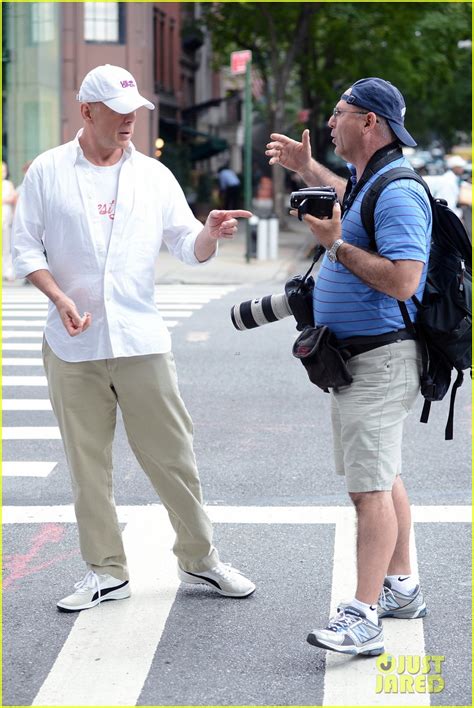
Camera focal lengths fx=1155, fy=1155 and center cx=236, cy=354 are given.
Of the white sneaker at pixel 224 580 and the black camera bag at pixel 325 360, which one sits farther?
the white sneaker at pixel 224 580

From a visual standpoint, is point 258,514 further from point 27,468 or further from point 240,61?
point 240,61

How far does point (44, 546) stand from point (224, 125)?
49.5 meters

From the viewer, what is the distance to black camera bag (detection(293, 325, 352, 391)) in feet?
13.6

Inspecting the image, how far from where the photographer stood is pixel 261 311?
176 inches

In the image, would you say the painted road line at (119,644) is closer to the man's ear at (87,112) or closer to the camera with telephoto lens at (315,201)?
the camera with telephoto lens at (315,201)

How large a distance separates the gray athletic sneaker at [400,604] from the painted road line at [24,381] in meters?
5.77

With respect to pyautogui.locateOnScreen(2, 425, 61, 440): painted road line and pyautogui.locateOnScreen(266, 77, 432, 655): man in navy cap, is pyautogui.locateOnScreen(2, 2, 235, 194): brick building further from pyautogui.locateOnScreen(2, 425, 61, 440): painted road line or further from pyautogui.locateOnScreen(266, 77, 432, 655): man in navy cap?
pyautogui.locateOnScreen(266, 77, 432, 655): man in navy cap

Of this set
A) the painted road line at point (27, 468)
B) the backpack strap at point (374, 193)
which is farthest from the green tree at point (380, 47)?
the backpack strap at point (374, 193)

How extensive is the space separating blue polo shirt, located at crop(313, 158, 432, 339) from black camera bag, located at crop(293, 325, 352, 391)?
0.19ft

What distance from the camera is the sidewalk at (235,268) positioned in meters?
18.6

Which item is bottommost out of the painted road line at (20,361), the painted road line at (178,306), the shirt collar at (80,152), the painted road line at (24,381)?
the painted road line at (178,306)

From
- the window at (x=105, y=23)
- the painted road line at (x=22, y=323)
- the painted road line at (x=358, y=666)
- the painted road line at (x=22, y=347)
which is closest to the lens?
the painted road line at (x=358, y=666)

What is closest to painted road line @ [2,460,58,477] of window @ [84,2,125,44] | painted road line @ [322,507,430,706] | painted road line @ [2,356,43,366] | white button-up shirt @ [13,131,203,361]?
painted road line @ [322,507,430,706]

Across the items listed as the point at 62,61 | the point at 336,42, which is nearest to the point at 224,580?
the point at 62,61
